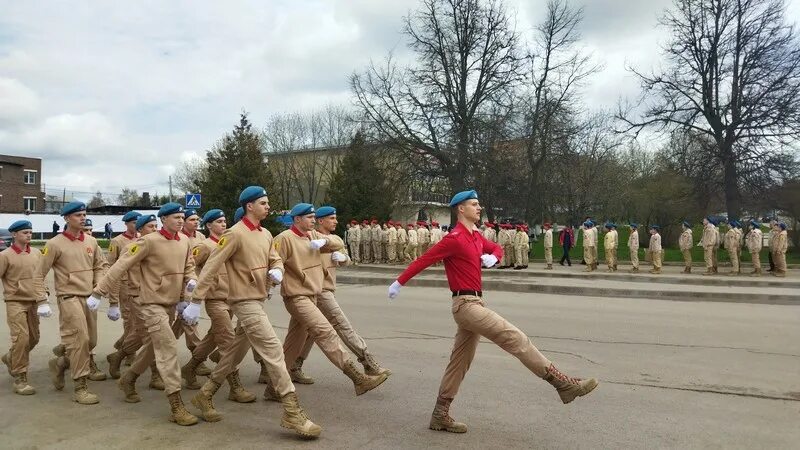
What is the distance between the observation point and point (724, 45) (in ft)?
88.5

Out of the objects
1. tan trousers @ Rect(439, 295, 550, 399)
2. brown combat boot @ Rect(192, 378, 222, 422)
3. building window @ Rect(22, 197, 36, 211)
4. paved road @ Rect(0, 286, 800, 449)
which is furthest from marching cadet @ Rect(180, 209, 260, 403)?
building window @ Rect(22, 197, 36, 211)

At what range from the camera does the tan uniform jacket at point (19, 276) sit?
717 centimetres

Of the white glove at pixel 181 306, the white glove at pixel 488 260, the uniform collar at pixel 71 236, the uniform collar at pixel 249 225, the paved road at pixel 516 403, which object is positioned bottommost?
the paved road at pixel 516 403

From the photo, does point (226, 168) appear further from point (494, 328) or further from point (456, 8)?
point (494, 328)

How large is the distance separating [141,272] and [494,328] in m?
3.61

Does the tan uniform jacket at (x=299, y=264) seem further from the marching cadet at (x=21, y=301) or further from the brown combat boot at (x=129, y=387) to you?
the marching cadet at (x=21, y=301)

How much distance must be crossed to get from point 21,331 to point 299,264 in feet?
11.0

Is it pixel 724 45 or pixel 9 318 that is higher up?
pixel 724 45

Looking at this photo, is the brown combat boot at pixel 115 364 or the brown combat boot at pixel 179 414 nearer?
the brown combat boot at pixel 179 414

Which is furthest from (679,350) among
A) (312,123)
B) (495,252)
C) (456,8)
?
(312,123)

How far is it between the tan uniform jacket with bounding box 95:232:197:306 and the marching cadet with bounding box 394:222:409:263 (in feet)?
72.4

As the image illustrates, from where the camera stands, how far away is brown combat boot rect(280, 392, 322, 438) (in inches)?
196

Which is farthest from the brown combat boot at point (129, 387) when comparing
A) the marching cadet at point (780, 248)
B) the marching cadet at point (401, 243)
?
the marching cadet at point (401, 243)

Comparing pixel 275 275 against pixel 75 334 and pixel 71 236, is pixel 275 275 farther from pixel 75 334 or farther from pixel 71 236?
pixel 71 236
